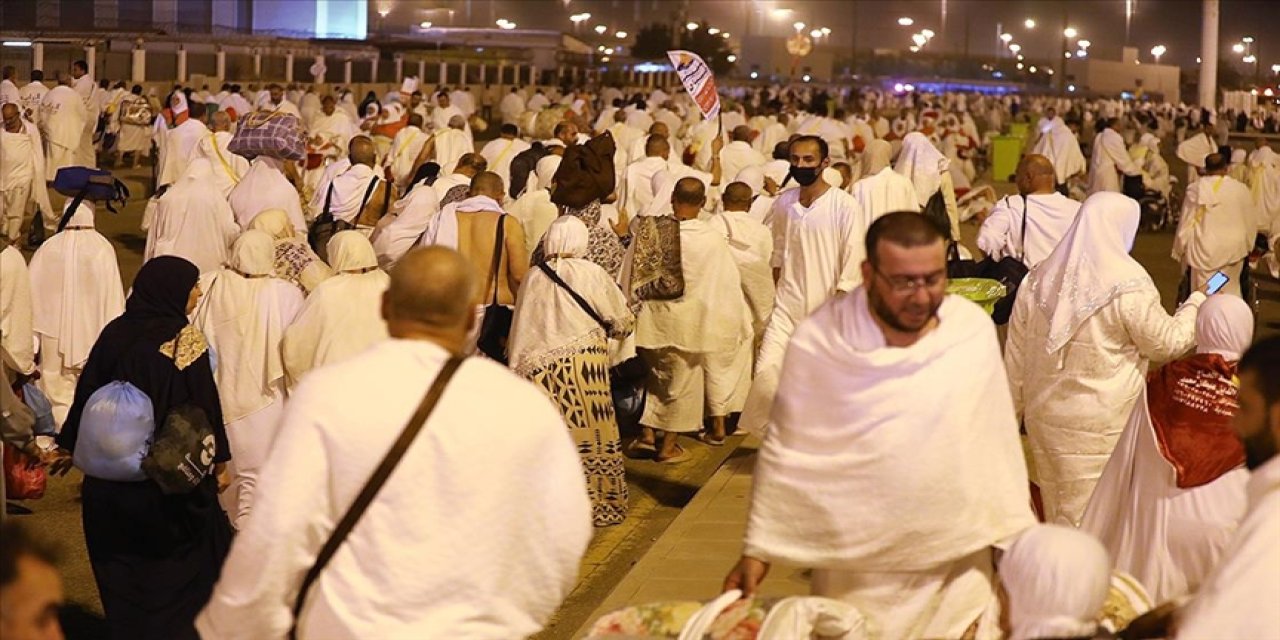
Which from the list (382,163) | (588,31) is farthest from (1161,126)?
(588,31)

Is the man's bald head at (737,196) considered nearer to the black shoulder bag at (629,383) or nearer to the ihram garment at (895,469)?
the black shoulder bag at (629,383)

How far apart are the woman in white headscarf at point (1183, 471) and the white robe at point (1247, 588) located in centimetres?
206

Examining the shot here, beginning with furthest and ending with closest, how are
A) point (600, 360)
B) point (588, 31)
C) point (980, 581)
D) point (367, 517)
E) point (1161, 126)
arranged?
point (588, 31) → point (1161, 126) → point (600, 360) → point (980, 581) → point (367, 517)

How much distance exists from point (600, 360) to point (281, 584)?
18.2ft

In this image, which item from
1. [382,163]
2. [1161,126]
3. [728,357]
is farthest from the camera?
[1161,126]

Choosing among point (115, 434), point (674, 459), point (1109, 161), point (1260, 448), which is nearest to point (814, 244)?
point (674, 459)

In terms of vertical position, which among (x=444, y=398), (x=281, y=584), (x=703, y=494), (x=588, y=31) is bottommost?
A: (x=703, y=494)

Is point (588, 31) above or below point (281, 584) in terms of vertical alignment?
above

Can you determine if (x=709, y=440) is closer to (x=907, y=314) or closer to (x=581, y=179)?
(x=581, y=179)

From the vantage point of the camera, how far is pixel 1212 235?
16.1 meters

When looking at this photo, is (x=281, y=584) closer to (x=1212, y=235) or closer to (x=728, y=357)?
(x=728, y=357)

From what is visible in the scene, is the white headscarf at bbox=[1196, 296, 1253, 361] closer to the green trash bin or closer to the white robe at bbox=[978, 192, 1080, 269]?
the white robe at bbox=[978, 192, 1080, 269]

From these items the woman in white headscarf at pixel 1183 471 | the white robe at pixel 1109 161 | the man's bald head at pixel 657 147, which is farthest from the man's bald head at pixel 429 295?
the white robe at pixel 1109 161

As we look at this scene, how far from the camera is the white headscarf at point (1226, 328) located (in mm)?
6348
